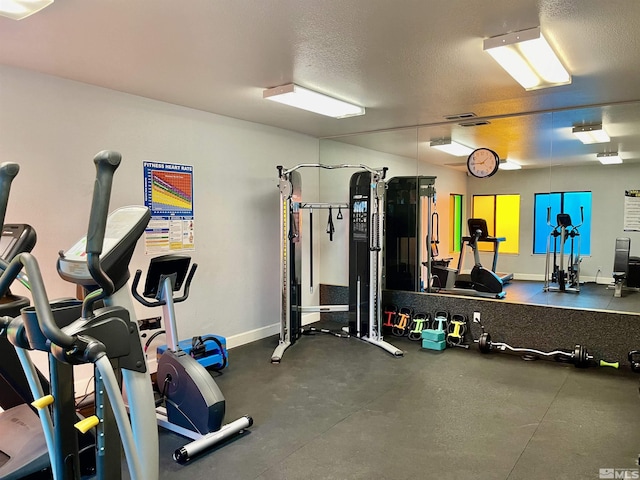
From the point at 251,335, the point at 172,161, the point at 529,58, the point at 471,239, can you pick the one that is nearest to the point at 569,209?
the point at 471,239

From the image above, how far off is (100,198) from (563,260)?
7.48 m

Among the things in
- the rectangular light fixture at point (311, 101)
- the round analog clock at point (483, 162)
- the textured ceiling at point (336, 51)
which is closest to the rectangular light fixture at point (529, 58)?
the textured ceiling at point (336, 51)

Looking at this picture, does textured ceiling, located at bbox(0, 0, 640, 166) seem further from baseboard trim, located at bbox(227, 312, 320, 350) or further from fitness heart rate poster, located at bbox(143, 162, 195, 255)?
baseboard trim, located at bbox(227, 312, 320, 350)

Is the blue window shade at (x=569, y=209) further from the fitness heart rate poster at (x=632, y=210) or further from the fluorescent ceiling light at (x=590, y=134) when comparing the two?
the fluorescent ceiling light at (x=590, y=134)

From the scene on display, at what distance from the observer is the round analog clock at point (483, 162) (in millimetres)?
5762

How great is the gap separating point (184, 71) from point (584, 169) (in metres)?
5.76

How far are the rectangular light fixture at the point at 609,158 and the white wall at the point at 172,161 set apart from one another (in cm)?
397

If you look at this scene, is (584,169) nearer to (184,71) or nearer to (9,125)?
(184,71)

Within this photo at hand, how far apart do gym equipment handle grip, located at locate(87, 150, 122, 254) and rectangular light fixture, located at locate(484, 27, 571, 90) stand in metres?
2.35

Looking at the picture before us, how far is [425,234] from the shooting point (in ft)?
20.4

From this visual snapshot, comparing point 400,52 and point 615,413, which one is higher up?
point 400,52

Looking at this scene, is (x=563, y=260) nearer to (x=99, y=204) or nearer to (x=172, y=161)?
(x=172, y=161)

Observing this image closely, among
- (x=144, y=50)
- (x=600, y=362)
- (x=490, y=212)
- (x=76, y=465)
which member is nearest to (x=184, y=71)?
(x=144, y=50)

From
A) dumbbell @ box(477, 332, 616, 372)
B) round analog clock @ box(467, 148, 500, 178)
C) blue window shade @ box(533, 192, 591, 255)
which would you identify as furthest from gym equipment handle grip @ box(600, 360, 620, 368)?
blue window shade @ box(533, 192, 591, 255)
